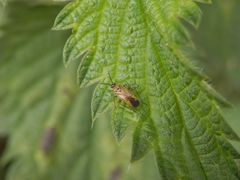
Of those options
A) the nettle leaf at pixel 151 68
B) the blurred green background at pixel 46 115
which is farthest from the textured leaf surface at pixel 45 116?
the nettle leaf at pixel 151 68

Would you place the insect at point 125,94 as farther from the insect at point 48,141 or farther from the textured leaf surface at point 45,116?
the insect at point 48,141

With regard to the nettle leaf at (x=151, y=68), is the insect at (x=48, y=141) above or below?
below

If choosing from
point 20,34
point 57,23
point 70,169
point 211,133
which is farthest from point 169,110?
point 20,34

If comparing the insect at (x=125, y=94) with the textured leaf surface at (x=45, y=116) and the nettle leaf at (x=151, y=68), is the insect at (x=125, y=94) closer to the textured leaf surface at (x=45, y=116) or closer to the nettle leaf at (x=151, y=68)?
the nettle leaf at (x=151, y=68)

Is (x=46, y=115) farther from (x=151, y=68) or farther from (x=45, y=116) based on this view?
(x=151, y=68)

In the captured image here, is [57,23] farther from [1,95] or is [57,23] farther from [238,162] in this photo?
[1,95]

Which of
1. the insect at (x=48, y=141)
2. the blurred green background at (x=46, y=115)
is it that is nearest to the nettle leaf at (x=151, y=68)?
the blurred green background at (x=46, y=115)

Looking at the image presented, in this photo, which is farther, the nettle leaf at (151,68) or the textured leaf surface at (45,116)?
the textured leaf surface at (45,116)
